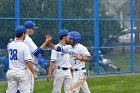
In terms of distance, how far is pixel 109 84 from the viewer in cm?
1655

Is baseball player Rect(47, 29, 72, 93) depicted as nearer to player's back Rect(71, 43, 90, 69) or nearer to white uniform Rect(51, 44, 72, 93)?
white uniform Rect(51, 44, 72, 93)

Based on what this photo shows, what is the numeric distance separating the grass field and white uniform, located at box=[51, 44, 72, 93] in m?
3.14

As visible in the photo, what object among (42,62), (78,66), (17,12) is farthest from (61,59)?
(17,12)

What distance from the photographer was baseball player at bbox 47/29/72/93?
38.1ft

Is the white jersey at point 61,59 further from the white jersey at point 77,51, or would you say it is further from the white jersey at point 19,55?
the white jersey at point 19,55

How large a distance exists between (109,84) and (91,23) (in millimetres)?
4019

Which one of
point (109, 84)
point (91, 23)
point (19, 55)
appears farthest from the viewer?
point (91, 23)

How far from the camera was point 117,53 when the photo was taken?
20.5 metres

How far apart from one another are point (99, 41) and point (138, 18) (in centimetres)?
245

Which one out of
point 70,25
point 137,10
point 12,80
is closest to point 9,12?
point 70,25

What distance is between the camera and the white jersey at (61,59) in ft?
38.1

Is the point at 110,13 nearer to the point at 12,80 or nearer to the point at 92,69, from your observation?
the point at 92,69

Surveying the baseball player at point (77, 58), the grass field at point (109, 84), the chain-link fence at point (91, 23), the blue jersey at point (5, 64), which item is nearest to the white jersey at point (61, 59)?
the baseball player at point (77, 58)

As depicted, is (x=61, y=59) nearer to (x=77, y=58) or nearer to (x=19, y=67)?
(x=77, y=58)
